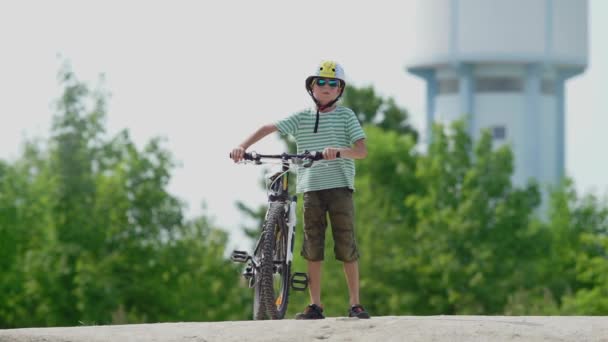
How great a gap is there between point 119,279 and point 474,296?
14.2 meters

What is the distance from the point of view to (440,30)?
62.5 m

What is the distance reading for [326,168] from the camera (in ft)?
32.6

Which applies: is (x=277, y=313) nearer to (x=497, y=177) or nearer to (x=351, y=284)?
(x=351, y=284)

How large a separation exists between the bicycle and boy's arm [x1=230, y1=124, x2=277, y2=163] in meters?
0.07

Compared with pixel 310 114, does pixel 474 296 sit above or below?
below

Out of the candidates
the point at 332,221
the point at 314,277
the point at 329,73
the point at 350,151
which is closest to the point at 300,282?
the point at 314,277

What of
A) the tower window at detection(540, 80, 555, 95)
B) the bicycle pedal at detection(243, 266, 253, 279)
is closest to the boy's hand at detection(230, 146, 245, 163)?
the bicycle pedal at detection(243, 266, 253, 279)

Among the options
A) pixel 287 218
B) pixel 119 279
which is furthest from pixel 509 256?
pixel 287 218

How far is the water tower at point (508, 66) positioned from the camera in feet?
200

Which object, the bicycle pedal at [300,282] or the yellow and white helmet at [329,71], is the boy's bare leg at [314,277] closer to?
the bicycle pedal at [300,282]

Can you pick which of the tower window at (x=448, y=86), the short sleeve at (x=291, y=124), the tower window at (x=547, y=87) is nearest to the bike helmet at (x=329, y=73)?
the short sleeve at (x=291, y=124)

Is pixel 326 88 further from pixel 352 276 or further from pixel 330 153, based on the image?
pixel 352 276

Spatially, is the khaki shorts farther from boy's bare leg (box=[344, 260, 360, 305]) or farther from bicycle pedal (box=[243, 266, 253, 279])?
bicycle pedal (box=[243, 266, 253, 279])

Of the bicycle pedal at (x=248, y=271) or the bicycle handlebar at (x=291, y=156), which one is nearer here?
the bicycle handlebar at (x=291, y=156)
